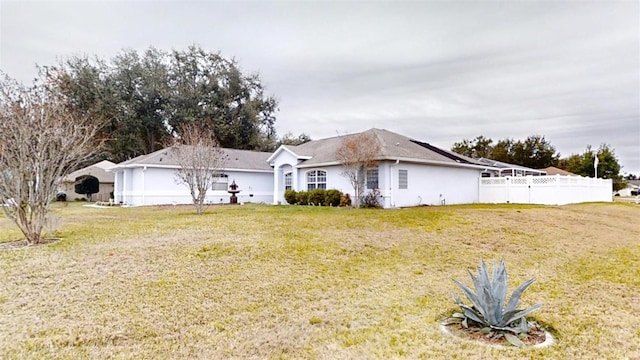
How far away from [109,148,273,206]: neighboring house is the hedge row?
5111 millimetres

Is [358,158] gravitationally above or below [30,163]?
above

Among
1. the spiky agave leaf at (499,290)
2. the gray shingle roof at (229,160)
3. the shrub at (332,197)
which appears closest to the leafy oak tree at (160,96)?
the gray shingle roof at (229,160)

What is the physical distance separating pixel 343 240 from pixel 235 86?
2985 cm

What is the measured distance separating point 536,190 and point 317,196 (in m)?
12.9

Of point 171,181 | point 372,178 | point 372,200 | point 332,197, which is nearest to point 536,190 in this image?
point 372,178

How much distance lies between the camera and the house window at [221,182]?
2584 centimetres

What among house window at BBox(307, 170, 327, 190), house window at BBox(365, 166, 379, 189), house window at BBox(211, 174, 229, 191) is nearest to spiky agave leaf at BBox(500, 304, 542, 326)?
house window at BBox(365, 166, 379, 189)

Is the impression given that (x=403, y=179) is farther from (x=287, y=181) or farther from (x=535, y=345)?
(x=535, y=345)

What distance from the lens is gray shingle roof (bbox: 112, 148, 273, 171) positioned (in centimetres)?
2389

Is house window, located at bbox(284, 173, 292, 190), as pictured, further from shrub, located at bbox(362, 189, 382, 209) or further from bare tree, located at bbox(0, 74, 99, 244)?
bare tree, located at bbox(0, 74, 99, 244)

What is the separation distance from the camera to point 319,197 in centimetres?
2086

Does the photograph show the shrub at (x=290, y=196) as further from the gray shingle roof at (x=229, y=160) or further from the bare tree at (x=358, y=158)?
the gray shingle roof at (x=229, y=160)

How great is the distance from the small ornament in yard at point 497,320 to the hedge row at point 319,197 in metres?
15.0

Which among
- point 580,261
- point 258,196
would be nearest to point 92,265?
point 580,261
